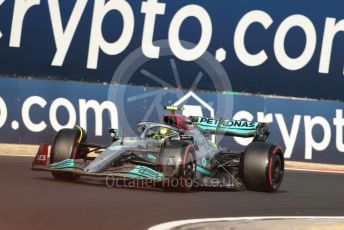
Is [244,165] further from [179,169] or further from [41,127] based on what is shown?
[41,127]

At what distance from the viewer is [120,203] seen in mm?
9539

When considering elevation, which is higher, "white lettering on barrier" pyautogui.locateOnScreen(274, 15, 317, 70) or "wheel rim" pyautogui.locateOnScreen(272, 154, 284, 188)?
"white lettering on barrier" pyautogui.locateOnScreen(274, 15, 317, 70)

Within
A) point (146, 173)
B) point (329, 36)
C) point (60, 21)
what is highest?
point (329, 36)

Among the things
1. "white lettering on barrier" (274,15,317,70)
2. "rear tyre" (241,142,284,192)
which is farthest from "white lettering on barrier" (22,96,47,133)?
"rear tyre" (241,142,284,192)

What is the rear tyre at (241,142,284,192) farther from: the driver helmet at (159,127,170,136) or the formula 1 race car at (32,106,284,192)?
the driver helmet at (159,127,170,136)

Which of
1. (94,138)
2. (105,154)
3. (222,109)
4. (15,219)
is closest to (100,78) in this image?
(94,138)

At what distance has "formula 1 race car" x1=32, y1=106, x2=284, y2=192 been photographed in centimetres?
1136

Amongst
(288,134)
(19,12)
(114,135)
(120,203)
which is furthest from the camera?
(288,134)

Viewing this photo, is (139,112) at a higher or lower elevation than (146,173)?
higher

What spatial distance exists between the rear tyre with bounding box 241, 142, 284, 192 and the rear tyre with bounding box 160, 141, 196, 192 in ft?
4.05

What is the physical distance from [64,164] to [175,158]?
5.57ft

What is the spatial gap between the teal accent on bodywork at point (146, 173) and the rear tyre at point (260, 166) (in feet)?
6.17

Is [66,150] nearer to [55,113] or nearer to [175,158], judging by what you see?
[175,158]

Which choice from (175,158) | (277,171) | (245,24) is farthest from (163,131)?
(245,24)
